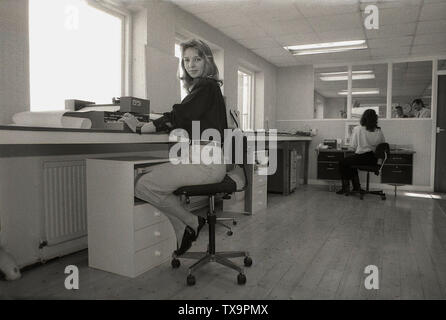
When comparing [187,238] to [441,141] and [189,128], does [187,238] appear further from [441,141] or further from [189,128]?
[441,141]

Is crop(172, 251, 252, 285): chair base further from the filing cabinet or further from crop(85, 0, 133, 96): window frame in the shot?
crop(85, 0, 133, 96): window frame

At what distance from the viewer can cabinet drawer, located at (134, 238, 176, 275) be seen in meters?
2.10

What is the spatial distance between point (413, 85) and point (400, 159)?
4981 mm

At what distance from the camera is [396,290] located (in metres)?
1.93

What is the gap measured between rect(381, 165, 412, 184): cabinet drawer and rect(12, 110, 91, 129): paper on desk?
5.13 metres

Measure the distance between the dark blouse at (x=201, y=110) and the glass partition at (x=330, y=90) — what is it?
5339 millimetres

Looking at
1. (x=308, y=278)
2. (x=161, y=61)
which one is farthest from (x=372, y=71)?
(x=308, y=278)

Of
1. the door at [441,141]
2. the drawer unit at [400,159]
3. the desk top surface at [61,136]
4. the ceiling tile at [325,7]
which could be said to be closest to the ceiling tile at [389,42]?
the door at [441,141]

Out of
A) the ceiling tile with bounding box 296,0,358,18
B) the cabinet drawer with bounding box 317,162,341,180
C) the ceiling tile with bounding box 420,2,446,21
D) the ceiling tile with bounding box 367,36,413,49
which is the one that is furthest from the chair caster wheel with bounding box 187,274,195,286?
the ceiling tile with bounding box 367,36,413,49

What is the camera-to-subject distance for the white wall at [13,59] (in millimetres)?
2129

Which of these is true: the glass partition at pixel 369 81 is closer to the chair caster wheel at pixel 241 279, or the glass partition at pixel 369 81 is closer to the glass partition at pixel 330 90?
the glass partition at pixel 330 90

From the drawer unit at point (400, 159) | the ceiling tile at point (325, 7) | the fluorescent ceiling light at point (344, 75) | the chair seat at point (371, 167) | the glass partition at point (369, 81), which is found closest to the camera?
the ceiling tile at point (325, 7)

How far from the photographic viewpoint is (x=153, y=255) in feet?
7.26
